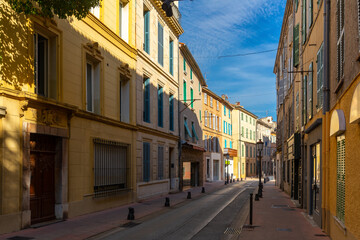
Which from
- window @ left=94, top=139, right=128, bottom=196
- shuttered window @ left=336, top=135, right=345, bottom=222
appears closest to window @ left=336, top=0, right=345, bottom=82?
shuttered window @ left=336, top=135, right=345, bottom=222

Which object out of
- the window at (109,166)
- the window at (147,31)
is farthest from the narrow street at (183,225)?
the window at (147,31)

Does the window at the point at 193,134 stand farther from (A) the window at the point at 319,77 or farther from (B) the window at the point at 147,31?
(A) the window at the point at 319,77

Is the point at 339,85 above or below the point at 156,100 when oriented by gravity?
below

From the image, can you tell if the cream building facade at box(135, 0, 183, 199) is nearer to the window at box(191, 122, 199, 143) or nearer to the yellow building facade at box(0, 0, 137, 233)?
the yellow building facade at box(0, 0, 137, 233)

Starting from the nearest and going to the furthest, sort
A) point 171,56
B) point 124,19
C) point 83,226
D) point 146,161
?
point 83,226 < point 124,19 < point 146,161 < point 171,56

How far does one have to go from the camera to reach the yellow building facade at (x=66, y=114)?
1091 cm

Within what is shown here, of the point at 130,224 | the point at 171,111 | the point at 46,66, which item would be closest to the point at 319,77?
the point at 130,224

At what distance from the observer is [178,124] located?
29.9 meters

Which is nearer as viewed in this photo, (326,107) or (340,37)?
(340,37)

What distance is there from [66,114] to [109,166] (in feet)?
15.2

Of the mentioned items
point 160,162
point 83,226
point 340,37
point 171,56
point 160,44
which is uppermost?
point 160,44

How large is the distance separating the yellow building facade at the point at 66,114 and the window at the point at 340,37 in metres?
8.51

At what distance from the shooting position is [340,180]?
9.03m

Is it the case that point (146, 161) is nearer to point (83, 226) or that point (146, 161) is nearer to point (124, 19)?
point (124, 19)
